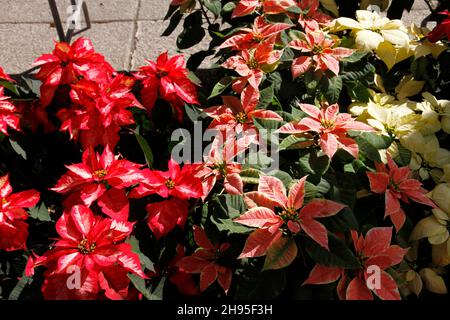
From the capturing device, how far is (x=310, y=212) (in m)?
1.08

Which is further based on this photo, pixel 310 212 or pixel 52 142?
pixel 52 142

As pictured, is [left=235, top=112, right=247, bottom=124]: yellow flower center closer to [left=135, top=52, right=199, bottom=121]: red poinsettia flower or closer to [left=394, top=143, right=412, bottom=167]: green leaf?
[left=135, top=52, right=199, bottom=121]: red poinsettia flower


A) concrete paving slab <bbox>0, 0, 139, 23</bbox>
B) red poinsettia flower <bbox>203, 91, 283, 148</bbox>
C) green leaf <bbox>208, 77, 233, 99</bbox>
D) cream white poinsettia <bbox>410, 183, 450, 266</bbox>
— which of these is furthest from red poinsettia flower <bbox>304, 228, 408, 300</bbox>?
concrete paving slab <bbox>0, 0, 139, 23</bbox>

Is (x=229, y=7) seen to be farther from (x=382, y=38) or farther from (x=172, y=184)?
(x=172, y=184)

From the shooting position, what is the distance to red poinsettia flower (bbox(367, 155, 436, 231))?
1.16 metres

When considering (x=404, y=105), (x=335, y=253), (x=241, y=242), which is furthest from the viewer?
(x=404, y=105)

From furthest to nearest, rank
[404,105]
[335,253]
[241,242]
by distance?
1. [404,105]
2. [241,242]
3. [335,253]

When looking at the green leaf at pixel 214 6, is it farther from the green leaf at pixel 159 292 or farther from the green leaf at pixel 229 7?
the green leaf at pixel 159 292

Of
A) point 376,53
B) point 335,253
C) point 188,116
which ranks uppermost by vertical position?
point 376,53

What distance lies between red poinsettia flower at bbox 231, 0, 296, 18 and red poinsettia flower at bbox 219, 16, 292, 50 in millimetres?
48
